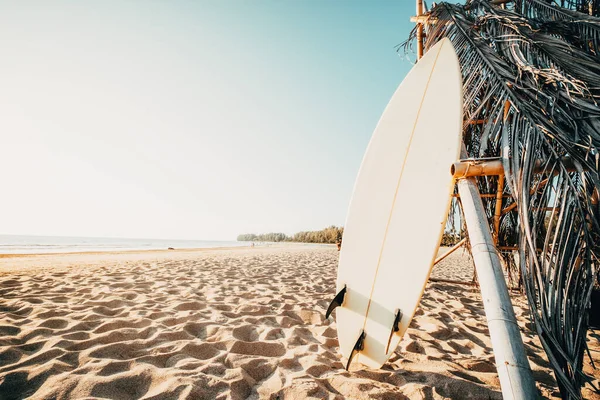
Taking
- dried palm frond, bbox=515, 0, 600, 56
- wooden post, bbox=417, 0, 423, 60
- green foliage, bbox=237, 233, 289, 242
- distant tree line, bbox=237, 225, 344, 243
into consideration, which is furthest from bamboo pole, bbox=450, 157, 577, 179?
green foliage, bbox=237, 233, 289, 242

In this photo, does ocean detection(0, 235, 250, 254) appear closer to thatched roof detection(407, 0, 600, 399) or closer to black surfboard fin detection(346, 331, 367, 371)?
black surfboard fin detection(346, 331, 367, 371)

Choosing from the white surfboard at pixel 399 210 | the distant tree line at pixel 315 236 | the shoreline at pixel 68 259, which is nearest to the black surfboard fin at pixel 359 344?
the white surfboard at pixel 399 210

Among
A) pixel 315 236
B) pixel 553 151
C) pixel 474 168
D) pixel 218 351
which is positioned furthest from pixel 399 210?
pixel 315 236

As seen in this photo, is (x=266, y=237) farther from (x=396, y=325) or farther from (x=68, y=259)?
(x=396, y=325)

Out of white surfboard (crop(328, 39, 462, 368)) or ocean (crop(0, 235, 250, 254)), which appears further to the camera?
ocean (crop(0, 235, 250, 254))

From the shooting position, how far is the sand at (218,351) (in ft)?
5.02

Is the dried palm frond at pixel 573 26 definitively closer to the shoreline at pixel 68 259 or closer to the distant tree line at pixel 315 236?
the shoreline at pixel 68 259

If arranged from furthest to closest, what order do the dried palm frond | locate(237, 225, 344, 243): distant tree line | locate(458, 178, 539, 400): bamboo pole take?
locate(237, 225, 344, 243): distant tree line < the dried palm frond < locate(458, 178, 539, 400): bamboo pole

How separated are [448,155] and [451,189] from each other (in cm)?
28

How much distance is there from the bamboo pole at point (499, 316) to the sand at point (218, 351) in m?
0.71

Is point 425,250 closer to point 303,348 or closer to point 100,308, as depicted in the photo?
point 303,348

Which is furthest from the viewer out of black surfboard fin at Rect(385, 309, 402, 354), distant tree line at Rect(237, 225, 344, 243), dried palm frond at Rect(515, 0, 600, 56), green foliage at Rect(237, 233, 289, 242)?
green foliage at Rect(237, 233, 289, 242)

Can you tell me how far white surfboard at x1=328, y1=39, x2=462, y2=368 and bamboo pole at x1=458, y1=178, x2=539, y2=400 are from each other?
0.92 feet

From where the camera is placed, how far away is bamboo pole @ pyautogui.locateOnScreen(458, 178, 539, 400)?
949 mm
